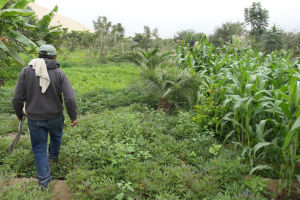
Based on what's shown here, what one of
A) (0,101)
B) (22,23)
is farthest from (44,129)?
(22,23)

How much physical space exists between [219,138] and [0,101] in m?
6.53

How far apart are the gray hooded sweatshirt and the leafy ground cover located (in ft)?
2.61

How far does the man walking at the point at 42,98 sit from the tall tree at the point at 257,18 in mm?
35730

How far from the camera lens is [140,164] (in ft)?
9.33

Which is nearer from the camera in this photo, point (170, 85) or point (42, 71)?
point (42, 71)

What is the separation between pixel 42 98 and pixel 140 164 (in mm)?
1636

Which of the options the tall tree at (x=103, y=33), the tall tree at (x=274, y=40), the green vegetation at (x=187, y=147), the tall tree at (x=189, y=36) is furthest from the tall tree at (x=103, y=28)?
the tall tree at (x=274, y=40)

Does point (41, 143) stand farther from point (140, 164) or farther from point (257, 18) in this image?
point (257, 18)

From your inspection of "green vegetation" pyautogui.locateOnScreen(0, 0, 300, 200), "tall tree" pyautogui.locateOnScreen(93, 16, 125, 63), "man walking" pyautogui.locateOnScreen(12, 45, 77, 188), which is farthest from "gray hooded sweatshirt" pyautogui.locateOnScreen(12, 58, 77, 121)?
"tall tree" pyautogui.locateOnScreen(93, 16, 125, 63)

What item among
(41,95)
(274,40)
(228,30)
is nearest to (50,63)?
(41,95)

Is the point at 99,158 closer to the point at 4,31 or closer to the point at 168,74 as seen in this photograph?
the point at 168,74

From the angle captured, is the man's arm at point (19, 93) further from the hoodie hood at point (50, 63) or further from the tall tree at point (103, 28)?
the tall tree at point (103, 28)

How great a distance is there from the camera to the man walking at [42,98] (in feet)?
9.02

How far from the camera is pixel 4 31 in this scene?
22.7 ft
